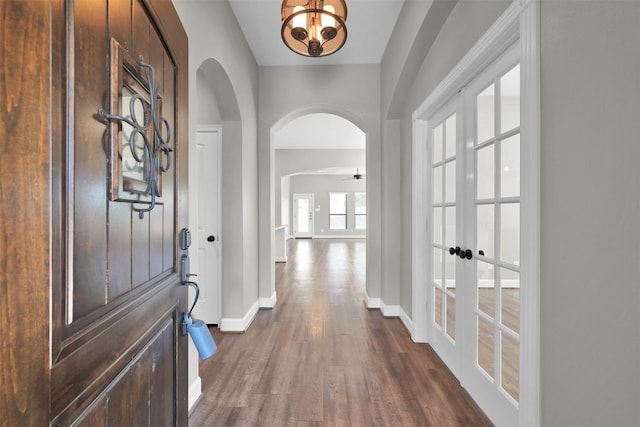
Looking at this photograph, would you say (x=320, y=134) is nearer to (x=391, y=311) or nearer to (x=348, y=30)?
(x=348, y=30)

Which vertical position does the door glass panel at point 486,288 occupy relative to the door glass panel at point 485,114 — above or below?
below

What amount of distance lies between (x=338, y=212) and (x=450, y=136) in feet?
35.7

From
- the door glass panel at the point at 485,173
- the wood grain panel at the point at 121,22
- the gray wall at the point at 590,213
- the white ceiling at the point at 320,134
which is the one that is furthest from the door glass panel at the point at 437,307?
the white ceiling at the point at 320,134

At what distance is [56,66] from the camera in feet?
1.81

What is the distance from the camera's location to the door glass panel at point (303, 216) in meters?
13.1

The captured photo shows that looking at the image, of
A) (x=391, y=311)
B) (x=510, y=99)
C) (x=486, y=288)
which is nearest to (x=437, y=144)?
(x=510, y=99)

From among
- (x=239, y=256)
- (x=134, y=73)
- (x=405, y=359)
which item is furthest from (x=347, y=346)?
(x=134, y=73)

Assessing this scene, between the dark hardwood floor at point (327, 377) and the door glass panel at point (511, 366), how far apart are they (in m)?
0.32

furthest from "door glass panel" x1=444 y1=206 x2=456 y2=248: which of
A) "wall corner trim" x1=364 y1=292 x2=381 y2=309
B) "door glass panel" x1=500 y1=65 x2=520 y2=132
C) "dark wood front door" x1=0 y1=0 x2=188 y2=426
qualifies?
"dark wood front door" x1=0 y1=0 x2=188 y2=426

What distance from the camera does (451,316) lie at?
2238 mm

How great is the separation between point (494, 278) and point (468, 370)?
0.71 meters

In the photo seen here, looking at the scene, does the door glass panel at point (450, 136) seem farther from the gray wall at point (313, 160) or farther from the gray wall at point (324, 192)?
the gray wall at point (324, 192)

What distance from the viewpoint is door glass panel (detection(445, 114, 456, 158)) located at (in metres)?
2.22

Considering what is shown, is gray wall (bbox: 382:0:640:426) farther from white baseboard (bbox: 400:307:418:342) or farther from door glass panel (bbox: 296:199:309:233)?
door glass panel (bbox: 296:199:309:233)
